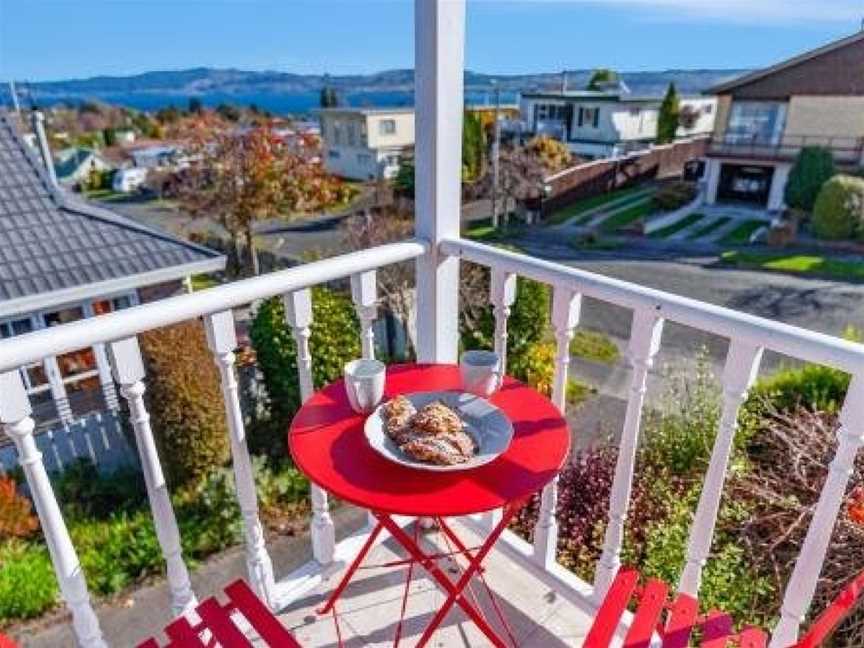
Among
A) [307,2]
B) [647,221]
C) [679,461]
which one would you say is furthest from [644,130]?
[307,2]

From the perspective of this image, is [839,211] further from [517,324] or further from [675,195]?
[517,324]

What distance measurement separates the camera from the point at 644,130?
13.5 m

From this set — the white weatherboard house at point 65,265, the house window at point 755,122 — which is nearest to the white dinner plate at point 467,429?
the house window at point 755,122

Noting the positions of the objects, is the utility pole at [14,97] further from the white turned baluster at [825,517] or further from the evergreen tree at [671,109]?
the white turned baluster at [825,517]

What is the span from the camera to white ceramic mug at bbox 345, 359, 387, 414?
1.37 meters

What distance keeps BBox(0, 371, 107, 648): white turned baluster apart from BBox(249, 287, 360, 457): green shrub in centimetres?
345

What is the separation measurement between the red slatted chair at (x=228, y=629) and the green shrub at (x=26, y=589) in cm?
339

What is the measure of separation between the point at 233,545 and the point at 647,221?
32.1ft

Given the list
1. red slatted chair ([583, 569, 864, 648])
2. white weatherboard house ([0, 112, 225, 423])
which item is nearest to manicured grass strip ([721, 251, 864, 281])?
red slatted chair ([583, 569, 864, 648])

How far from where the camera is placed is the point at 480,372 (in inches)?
56.0

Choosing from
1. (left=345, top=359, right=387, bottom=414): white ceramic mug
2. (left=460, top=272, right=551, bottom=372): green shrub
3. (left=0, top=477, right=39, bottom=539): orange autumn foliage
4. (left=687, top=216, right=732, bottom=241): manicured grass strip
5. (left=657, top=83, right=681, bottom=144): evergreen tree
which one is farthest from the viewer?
(left=460, top=272, right=551, bottom=372): green shrub

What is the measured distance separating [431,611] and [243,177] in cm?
1236

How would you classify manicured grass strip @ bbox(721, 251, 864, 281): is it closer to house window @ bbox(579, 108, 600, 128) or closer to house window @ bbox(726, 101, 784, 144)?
house window @ bbox(726, 101, 784, 144)

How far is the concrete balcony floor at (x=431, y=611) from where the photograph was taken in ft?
5.77
